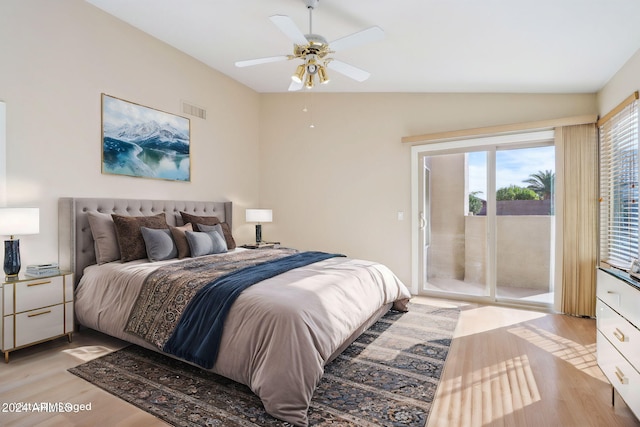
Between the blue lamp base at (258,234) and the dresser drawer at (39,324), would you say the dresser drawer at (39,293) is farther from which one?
the blue lamp base at (258,234)

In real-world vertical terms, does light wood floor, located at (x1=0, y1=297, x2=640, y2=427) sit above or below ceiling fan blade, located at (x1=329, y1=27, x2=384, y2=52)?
below

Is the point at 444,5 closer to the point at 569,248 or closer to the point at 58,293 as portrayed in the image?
the point at 569,248

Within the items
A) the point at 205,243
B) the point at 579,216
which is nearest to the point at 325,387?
the point at 205,243

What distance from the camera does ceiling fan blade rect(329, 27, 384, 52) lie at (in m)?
2.34

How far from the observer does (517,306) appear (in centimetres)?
400

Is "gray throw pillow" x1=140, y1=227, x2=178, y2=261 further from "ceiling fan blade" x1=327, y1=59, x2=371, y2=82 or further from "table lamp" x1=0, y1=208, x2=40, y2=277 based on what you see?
"ceiling fan blade" x1=327, y1=59, x2=371, y2=82

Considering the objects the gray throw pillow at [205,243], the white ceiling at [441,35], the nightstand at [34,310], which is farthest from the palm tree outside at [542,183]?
the nightstand at [34,310]

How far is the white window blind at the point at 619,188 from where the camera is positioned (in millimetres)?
2879

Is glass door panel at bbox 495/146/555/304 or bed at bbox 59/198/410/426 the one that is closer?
bed at bbox 59/198/410/426

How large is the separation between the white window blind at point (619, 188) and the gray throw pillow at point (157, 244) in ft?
13.6

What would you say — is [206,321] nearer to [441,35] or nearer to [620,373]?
[620,373]

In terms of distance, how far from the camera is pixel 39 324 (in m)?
2.61

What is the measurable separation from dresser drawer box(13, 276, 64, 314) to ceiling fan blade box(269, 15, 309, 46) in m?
2.65

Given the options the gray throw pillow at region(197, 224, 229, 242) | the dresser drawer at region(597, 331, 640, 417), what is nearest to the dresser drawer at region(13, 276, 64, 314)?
the gray throw pillow at region(197, 224, 229, 242)
